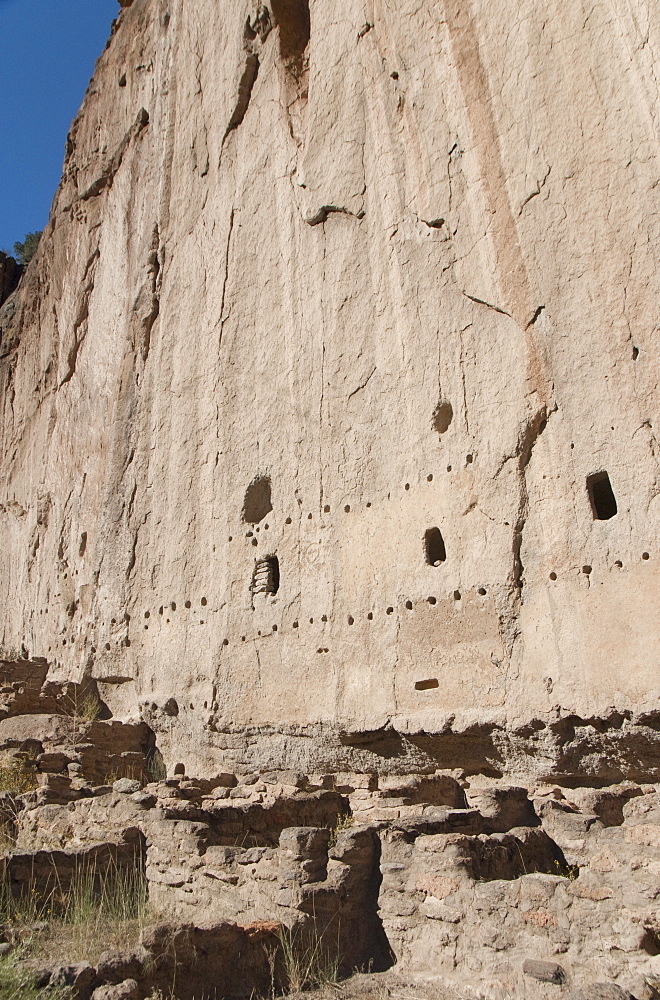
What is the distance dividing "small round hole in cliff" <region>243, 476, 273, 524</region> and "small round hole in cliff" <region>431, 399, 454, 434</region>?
2871mm

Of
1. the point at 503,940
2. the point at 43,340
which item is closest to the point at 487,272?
the point at 503,940

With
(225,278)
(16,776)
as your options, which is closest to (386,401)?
(225,278)

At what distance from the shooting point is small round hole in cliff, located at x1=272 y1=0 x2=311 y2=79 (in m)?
13.2

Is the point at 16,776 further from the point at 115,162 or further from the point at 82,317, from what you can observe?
the point at 115,162

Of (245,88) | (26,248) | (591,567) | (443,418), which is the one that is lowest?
(591,567)

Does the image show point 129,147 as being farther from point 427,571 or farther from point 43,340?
point 427,571

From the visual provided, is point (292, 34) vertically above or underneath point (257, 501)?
Answer: above

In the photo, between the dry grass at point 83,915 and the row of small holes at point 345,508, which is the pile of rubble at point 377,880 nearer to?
the dry grass at point 83,915

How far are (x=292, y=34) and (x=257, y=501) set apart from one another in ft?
24.3

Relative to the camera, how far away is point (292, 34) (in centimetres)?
1327

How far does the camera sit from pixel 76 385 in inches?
689

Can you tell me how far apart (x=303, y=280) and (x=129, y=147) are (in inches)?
286

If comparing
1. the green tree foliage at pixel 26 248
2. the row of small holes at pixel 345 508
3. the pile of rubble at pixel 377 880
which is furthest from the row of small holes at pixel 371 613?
the green tree foliage at pixel 26 248

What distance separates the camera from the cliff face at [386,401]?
8.51 metres
